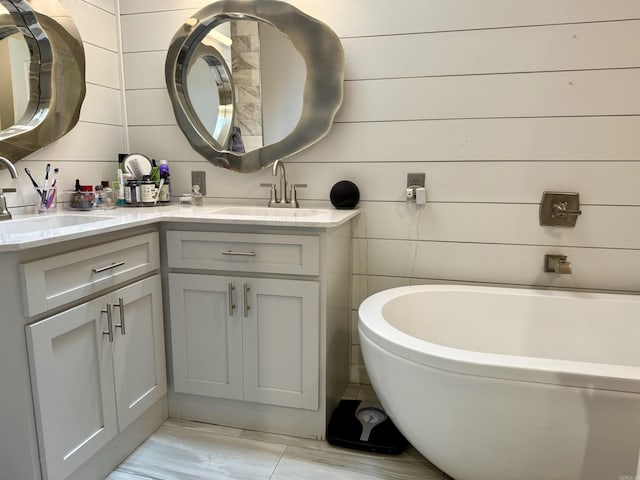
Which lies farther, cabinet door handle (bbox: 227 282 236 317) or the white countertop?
cabinet door handle (bbox: 227 282 236 317)

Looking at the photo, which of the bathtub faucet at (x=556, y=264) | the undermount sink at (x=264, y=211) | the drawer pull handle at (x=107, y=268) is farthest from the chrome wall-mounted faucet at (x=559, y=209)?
the drawer pull handle at (x=107, y=268)

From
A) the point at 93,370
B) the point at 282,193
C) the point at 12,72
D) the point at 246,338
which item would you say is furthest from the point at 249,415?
the point at 12,72

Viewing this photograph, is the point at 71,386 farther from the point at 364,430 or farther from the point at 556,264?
the point at 556,264

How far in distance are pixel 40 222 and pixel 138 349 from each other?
2.06ft

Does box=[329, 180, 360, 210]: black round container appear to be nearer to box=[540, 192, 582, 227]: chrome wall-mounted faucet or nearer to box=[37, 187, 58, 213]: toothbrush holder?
box=[540, 192, 582, 227]: chrome wall-mounted faucet

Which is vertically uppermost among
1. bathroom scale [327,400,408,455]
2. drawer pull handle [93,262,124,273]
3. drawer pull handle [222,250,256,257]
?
drawer pull handle [222,250,256,257]

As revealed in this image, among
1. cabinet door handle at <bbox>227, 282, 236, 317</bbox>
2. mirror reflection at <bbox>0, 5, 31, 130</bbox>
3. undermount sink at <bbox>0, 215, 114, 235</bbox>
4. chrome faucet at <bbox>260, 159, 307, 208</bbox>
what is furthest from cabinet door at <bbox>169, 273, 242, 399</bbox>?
mirror reflection at <bbox>0, 5, 31, 130</bbox>

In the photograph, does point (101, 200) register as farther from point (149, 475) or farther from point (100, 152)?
point (149, 475)

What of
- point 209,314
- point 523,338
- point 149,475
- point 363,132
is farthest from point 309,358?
point 363,132

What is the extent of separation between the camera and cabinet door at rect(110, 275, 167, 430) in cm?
160

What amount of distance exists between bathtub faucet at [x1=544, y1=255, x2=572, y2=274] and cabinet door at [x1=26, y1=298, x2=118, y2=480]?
1.74 metres

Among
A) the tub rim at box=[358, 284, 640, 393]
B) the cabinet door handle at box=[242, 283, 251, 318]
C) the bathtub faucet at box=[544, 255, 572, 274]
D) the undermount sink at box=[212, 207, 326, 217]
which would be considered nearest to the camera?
the tub rim at box=[358, 284, 640, 393]

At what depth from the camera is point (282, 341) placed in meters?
1.75

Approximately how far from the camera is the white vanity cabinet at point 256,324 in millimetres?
1706
